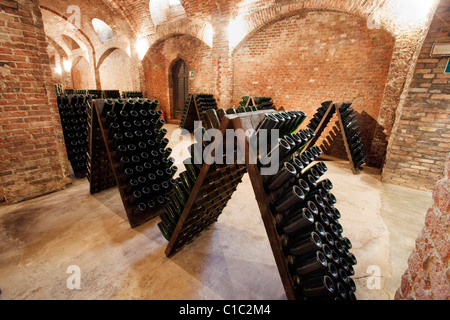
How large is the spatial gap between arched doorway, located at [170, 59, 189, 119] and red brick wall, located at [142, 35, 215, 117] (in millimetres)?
272

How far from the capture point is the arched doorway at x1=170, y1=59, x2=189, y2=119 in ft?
30.2

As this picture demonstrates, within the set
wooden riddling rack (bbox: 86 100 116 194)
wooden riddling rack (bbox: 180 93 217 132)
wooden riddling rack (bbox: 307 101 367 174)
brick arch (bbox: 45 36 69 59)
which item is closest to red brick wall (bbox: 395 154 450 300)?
wooden riddling rack (bbox: 86 100 116 194)

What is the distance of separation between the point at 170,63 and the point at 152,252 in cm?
884

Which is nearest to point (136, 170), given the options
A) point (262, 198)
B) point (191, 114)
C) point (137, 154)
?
point (137, 154)

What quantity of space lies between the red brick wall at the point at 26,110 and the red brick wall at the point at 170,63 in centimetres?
534

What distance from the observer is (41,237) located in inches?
90.4

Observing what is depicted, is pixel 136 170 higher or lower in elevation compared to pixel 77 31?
lower

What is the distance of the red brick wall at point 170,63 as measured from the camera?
8070 millimetres

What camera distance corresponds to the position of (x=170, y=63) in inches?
355

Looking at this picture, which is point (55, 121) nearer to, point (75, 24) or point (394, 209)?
point (394, 209)

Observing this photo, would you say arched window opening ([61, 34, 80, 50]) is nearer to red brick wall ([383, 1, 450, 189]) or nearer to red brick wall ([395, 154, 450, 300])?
red brick wall ([383, 1, 450, 189])

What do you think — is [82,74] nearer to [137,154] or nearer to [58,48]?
[58,48]

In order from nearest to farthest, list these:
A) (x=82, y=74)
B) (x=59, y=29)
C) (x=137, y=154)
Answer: (x=137, y=154) < (x=59, y=29) < (x=82, y=74)

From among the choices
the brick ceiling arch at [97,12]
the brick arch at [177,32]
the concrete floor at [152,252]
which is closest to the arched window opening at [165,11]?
the brick arch at [177,32]
